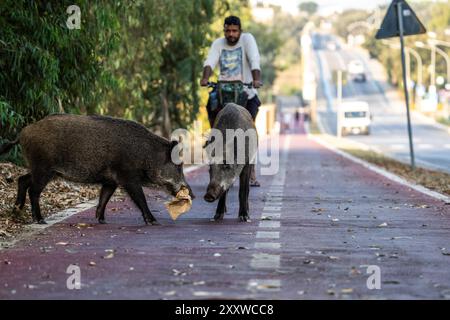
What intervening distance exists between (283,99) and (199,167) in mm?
141944

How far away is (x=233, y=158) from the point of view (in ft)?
41.2

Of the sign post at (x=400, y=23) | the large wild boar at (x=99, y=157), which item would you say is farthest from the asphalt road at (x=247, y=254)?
the sign post at (x=400, y=23)

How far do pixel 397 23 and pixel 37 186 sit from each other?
1415 cm

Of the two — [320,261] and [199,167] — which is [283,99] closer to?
[199,167]

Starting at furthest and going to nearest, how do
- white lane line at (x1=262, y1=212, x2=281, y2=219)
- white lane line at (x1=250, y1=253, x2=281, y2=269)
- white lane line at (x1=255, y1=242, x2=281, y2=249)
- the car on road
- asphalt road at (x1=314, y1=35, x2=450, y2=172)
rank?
the car on road, asphalt road at (x1=314, y1=35, x2=450, y2=172), white lane line at (x1=262, y1=212, x2=281, y2=219), white lane line at (x1=255, y1=242, x2=281, y2=249), white lane line at (x1=250, y1=253, x2=281, y2=269)

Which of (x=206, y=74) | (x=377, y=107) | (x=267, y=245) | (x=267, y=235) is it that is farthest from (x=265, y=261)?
(x=377, y=107)

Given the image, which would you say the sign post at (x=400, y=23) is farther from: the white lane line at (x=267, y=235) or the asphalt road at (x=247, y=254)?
the white lane line at (x=267, y=235)

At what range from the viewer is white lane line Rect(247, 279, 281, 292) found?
7.56 meters

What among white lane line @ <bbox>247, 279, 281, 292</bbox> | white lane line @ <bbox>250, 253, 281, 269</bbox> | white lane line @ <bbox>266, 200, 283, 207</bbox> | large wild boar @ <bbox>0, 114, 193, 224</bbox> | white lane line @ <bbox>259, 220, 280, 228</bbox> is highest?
large wild boar @ <bbox>0, 114, 193, 224</bbox>

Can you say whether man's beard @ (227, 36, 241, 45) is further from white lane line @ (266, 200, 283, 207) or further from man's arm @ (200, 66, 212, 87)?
white lane line @ (266, 200, 283, 207)

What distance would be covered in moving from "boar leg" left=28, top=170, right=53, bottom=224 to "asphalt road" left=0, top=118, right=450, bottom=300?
0.35 metres

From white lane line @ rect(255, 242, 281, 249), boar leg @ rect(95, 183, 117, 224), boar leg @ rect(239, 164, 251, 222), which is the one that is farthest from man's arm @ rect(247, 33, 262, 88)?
white lane line @ rect(255, 242, 281, 249)

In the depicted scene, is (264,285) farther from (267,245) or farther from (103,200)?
(103,200)

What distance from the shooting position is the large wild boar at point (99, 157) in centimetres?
1205
